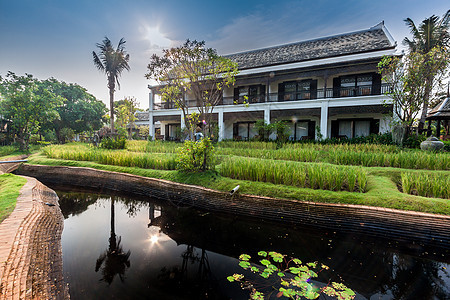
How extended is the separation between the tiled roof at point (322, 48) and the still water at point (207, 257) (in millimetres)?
13335

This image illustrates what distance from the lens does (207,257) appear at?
3.12 meters

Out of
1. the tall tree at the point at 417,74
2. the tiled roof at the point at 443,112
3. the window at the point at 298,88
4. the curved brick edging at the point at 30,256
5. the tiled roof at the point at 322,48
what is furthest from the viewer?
the window at the point at 298,88

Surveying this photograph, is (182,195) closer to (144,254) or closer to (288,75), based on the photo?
(144,254)

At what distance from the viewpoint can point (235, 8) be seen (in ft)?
27.7

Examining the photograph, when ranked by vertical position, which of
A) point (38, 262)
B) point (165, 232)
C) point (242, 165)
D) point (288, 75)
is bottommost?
point (165, 232)

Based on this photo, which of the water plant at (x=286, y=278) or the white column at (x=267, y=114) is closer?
the water plant at (x=286, y=278)

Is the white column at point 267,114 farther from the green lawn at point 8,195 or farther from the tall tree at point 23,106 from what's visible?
the tall tree at point 23,106

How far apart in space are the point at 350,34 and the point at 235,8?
476 inches

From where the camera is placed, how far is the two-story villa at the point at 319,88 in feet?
40.9

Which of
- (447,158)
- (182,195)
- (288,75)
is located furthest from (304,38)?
(182,195)

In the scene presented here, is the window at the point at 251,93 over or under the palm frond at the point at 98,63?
under

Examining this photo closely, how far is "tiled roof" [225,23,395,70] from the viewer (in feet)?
43.3

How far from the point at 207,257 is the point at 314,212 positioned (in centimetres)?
227

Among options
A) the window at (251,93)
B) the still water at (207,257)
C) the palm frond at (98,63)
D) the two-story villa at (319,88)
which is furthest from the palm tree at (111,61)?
the still water at (207,257)
